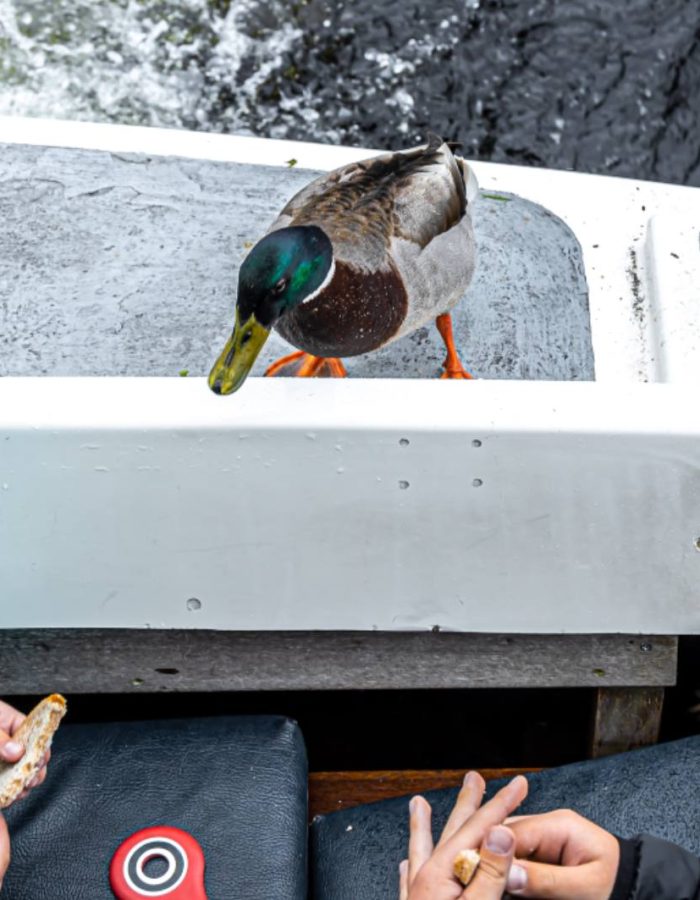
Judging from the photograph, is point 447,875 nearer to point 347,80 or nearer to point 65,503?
point 65,503

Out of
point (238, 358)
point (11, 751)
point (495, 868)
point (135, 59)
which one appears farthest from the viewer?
point (135, 59)

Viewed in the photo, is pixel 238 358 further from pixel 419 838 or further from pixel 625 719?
pixel 625 719

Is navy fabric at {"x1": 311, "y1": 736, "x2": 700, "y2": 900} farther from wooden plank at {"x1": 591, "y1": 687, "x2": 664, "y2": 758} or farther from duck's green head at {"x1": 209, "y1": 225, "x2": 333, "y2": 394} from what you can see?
duck's green head at {"x1": 209, "y1": 225, "x2": 333, "y2": 394}

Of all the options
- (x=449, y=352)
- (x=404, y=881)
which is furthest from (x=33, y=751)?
(x=449, y=352)

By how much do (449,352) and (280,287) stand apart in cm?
37

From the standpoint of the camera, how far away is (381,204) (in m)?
1.80

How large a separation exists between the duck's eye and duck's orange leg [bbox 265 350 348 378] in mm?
314

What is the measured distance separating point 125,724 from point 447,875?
55cm

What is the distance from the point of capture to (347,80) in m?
3.27

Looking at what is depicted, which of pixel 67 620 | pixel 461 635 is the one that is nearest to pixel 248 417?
pixel 67 620

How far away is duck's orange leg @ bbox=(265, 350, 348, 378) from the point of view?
6.09 ft

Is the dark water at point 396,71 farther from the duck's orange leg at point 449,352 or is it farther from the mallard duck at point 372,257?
the duck's orange leg at point 449,352

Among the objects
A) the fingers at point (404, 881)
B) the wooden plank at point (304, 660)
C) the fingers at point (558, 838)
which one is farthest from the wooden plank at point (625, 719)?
the fingers at point (404, 881)

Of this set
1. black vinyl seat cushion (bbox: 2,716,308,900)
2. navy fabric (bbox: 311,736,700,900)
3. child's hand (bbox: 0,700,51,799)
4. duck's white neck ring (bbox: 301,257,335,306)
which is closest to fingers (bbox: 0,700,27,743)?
child's hand (bbox: 0,700,51,799)
